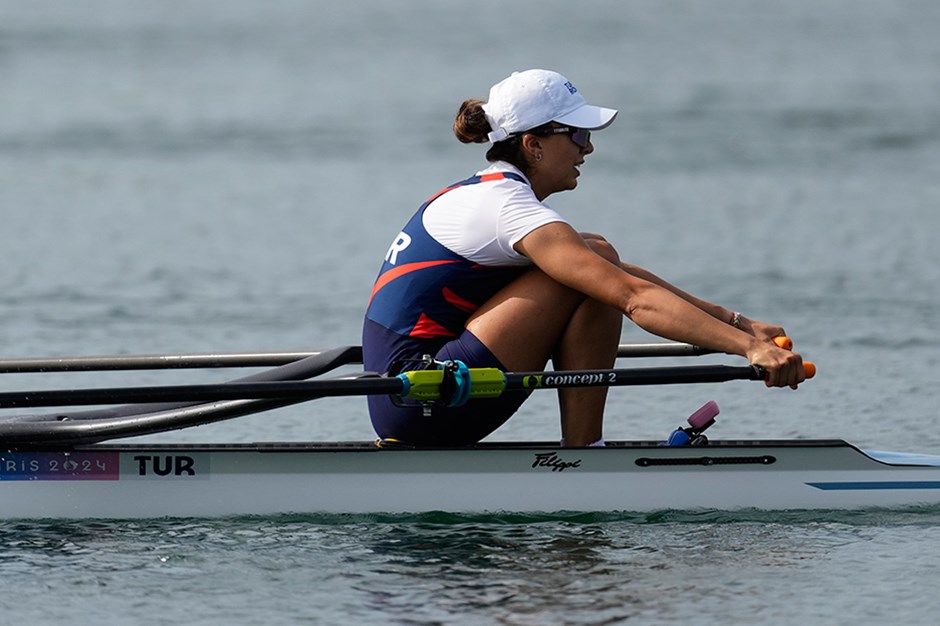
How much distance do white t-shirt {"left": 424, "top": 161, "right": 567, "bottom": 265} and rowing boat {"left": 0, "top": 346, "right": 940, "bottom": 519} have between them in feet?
2.51

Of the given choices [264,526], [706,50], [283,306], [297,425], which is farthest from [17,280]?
[706,50]

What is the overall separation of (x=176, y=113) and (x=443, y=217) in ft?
59.7

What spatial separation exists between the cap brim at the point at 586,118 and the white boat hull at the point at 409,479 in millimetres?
1226

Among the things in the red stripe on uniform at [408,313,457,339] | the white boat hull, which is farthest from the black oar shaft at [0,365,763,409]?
the white boat hull

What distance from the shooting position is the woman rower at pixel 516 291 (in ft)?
18.7

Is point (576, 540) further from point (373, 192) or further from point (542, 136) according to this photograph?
point (373, 192)

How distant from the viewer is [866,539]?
5980 millimetres

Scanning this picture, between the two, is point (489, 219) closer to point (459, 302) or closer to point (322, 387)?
point (459, 302)

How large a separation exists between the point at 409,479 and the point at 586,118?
153 centimetres

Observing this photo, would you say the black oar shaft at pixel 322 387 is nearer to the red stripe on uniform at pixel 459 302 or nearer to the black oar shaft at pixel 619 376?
the black oar shaft at pixel 619 376

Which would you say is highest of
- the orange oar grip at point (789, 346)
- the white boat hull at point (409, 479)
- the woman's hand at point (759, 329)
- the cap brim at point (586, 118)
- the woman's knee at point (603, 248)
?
the cap brim at point (586, 118)

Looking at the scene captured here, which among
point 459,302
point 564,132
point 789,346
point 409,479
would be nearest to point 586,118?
point 564,132

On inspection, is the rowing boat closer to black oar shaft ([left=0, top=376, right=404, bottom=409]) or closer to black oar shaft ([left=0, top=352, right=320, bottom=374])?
black oar shaft ([left=0, top=376, right=404, bottom=409])

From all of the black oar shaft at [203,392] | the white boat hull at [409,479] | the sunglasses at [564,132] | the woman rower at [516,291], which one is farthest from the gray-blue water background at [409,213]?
the sunglasses at [564,132]
